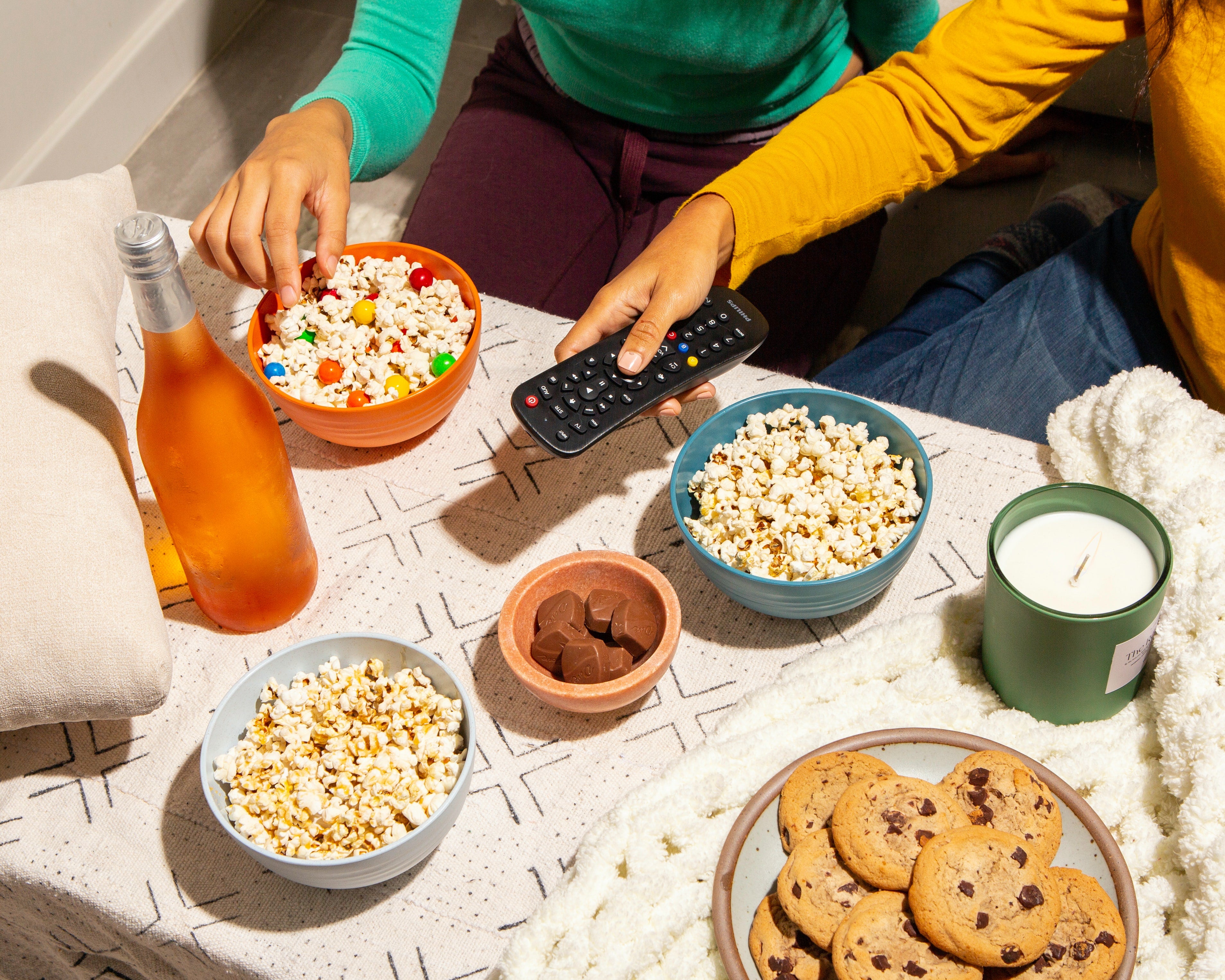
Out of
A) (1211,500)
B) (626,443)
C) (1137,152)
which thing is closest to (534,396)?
(626,443)

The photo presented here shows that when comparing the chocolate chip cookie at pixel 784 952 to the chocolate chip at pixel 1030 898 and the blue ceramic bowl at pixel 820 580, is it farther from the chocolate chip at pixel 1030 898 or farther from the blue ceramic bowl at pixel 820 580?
the blue ceramic bowl at pixel 820 580

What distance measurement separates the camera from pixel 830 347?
5.61 ft

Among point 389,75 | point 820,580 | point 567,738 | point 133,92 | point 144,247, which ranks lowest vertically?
point 133,92

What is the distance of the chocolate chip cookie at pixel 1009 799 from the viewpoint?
0.56m

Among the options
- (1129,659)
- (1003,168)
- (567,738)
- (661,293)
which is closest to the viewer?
(1129,659)

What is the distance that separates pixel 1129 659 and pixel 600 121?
0.96m

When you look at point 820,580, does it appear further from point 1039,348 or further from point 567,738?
point 1039,348

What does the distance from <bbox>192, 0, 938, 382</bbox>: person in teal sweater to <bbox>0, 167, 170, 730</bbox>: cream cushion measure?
34 centimetres

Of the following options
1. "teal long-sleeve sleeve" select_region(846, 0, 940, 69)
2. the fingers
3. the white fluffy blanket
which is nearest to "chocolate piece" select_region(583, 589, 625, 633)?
the white fluffy blanket

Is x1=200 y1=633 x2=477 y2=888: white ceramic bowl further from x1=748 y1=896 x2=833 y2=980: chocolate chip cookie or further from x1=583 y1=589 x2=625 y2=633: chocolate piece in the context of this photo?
x1=748 y1=896 x2=833 y2=980: chocolate chip cookie

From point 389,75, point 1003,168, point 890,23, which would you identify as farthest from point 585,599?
point 1003,168

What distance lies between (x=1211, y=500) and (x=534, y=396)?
49 centimetres

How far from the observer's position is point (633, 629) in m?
0.72

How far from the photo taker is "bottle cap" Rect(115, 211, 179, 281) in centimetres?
56
